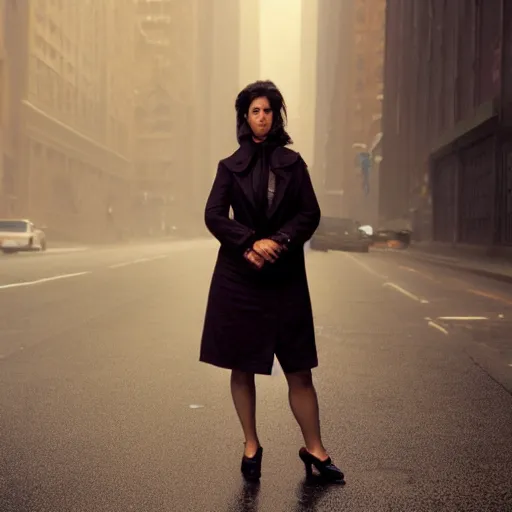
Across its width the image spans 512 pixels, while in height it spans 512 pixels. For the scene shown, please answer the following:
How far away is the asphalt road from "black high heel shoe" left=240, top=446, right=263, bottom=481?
0.07 metres

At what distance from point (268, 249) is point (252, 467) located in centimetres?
119

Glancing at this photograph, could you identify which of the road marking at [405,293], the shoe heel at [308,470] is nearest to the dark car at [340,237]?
the road marking at [405,293]

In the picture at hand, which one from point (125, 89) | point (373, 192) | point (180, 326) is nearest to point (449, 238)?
point (180, 326)

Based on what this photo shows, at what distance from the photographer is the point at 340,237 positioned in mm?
44312

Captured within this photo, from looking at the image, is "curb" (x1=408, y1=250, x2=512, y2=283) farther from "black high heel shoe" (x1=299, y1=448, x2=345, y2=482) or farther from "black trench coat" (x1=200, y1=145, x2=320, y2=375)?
"black trench coat" (x1=200, y1=145, x2=320, y2=375)

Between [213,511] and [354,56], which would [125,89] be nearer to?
[354,56]

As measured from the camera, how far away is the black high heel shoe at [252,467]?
4.35m

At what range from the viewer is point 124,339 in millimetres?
9883

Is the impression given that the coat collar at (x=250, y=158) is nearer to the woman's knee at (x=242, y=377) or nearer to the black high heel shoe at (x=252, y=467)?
the woman's knee at (x=242, y=377)

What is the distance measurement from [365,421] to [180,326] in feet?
18.6

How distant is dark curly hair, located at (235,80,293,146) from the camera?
14.1 feet

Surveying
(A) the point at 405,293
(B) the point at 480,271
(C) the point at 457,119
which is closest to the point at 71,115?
(C) the point at 457,119

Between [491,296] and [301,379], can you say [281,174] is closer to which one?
[301,379]

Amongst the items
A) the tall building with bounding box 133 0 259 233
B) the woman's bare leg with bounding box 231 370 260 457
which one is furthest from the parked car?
the tall building with bounding box 133 0 259 233
